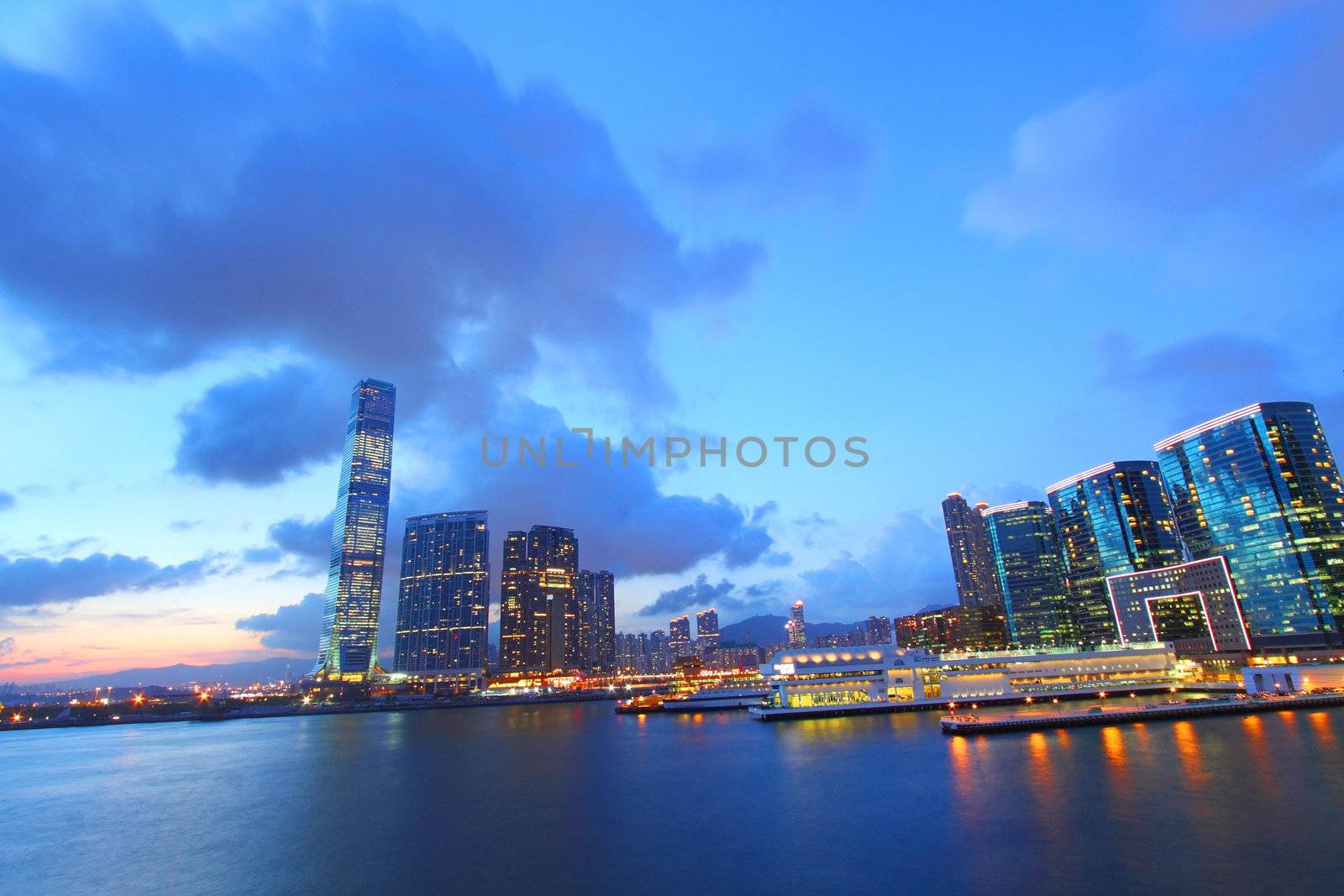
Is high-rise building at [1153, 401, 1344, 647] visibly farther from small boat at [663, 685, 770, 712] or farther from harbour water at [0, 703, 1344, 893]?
small boat at [663, 685, 770, 712]

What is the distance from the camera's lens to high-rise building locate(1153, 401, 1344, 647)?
151125mm

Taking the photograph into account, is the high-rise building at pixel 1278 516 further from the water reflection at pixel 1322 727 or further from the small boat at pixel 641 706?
the small boat at pixel 641 706

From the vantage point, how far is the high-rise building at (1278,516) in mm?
151125

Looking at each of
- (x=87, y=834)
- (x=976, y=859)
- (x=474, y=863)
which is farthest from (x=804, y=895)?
(x=87, y=834)

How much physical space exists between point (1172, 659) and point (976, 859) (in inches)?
5604

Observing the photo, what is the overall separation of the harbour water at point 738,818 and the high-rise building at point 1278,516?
85.7 m

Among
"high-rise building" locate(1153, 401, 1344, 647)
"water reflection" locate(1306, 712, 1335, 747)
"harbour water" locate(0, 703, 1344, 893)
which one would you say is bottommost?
"water reflection" locate(1306, 712, 1335, 747)

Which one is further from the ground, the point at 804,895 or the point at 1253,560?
the point at 1253,560

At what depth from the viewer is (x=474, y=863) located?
38.1 m

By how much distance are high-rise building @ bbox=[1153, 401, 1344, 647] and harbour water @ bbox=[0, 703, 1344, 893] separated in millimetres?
85675

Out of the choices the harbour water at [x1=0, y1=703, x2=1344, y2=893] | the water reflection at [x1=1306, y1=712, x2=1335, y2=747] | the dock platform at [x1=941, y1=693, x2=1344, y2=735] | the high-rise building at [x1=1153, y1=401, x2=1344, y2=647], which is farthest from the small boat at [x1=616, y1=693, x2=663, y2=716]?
the high-rise building at [x1=1153, y1=401, x2=1344, y2=647]

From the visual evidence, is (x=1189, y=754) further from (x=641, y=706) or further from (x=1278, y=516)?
(x=1278, y=516)

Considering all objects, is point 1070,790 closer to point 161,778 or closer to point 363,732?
point 161,778

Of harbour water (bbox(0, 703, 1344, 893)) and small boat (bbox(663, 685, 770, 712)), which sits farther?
small boat (bbox(663, 685, 770, 712))
